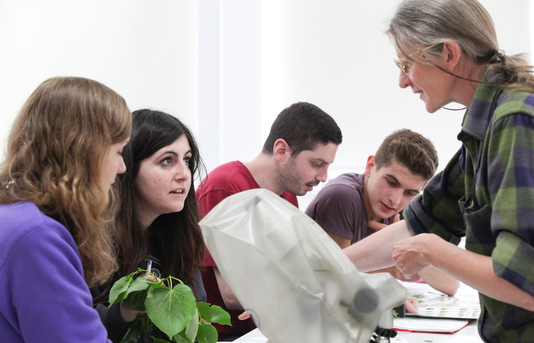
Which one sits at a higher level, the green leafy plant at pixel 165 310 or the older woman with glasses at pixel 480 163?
the older woman with glasses at pixel 480 163

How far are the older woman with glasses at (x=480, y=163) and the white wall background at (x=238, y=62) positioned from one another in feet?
9.65

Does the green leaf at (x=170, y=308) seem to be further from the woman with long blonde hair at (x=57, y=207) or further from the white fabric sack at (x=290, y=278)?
the white fabric sack at (x=290, y=278)

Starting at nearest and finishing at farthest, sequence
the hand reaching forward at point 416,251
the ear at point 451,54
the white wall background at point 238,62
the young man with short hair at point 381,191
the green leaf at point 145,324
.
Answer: the hand reaching forward at point 416,251 → the ear at point 451,54 → the green leaf at point 145,324 → the young man with short hair at point 381,191 → the white wall background at point 238,62

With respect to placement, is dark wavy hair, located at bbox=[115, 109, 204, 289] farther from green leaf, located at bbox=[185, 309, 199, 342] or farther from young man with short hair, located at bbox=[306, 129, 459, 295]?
young man with short hair, located at bbox=[306, 129, 459, 295]

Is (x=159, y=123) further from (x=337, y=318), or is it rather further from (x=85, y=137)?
(x=337, y=318)

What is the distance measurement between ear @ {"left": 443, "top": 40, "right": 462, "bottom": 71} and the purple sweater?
902mm

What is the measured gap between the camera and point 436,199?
1.53 meters

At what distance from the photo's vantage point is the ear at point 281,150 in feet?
9.42

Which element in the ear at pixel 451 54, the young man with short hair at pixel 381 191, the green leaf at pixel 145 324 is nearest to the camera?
the ear at pixel 451 54

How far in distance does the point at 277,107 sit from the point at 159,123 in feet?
8.85

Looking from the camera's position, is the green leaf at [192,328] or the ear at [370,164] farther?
the ear at [370,164]

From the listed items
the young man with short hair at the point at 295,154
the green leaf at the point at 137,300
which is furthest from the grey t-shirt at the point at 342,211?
the green leaf at the point at 137,300

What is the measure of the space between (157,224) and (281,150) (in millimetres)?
957

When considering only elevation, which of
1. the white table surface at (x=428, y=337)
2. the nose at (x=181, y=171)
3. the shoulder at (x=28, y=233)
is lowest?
the white table surface at (x=428, y=337)
